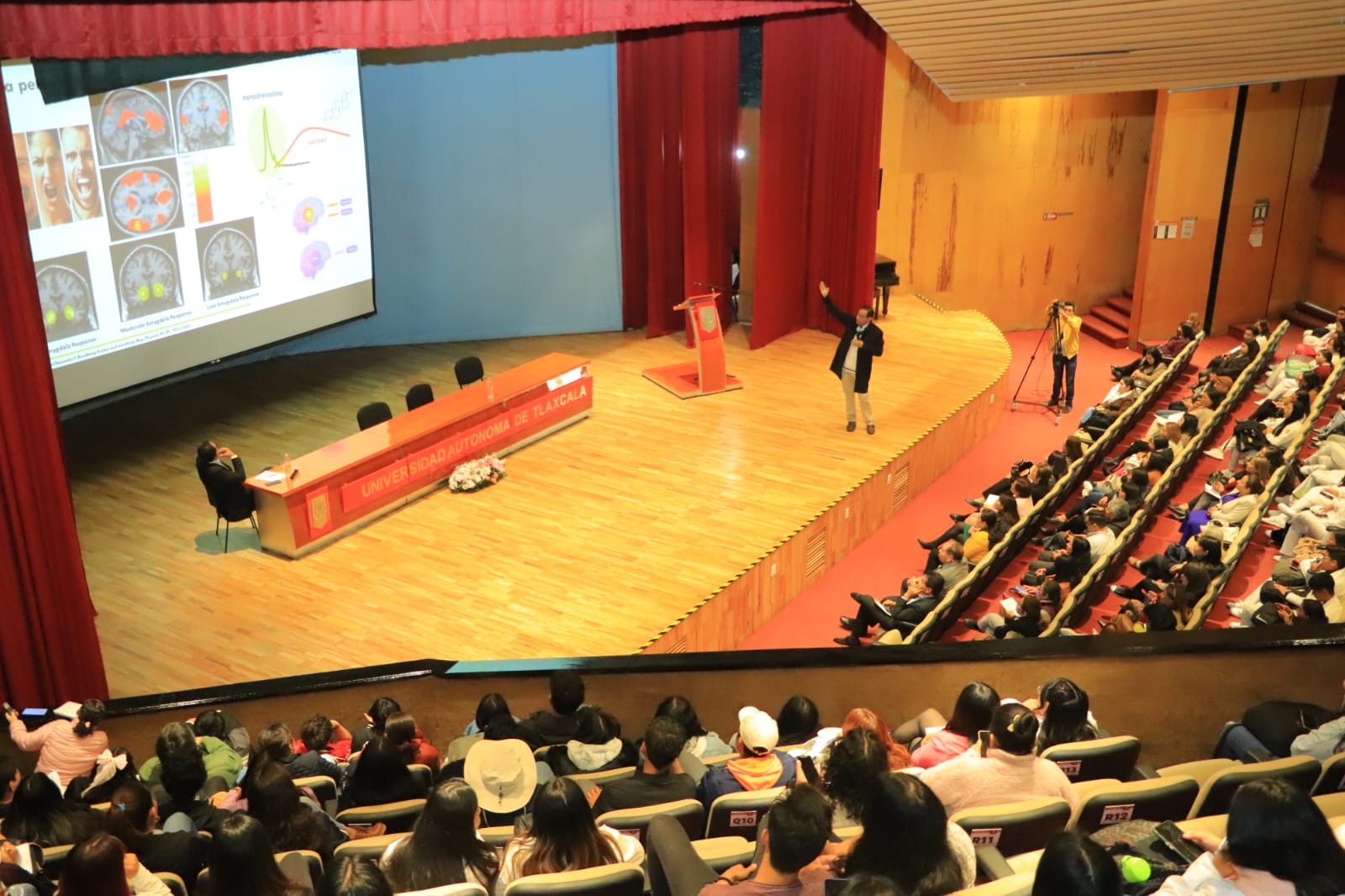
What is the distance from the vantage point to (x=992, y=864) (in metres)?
2.96

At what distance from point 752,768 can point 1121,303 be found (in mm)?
11430

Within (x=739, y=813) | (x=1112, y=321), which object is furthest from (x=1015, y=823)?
(x=1112, y=321)

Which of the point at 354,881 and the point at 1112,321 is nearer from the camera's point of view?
the point at 354,881

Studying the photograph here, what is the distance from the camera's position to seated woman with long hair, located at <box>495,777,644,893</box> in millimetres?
2996

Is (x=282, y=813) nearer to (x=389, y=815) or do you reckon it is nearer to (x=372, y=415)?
(x=389, y=815)

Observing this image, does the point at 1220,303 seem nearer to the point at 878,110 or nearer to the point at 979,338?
the point at 979,338

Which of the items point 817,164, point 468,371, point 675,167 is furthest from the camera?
point 675,167

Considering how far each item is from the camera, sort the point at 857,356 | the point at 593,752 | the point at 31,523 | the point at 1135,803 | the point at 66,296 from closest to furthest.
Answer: the point at 1135,803 → the point at 593,752 → the point at 31,523 → the point at 66,296 → the point at 857,356

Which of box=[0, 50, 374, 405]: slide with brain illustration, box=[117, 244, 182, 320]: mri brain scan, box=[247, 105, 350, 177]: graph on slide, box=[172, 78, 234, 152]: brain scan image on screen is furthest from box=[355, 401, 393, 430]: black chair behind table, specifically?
box=[172, 78, 234, 152]: brain scan image on screen

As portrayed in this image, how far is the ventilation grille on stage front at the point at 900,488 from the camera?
9188mm

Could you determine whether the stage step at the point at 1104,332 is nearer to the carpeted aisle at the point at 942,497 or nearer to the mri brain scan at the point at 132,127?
the carpeted aisle at the point at 942,497

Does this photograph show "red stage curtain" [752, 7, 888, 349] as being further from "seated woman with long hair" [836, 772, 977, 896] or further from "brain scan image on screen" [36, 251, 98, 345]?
"seated woman with long hair" [836, 772, 977, 896]

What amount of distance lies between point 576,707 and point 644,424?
17.2ft

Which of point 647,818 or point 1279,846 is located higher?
point 1279,846
